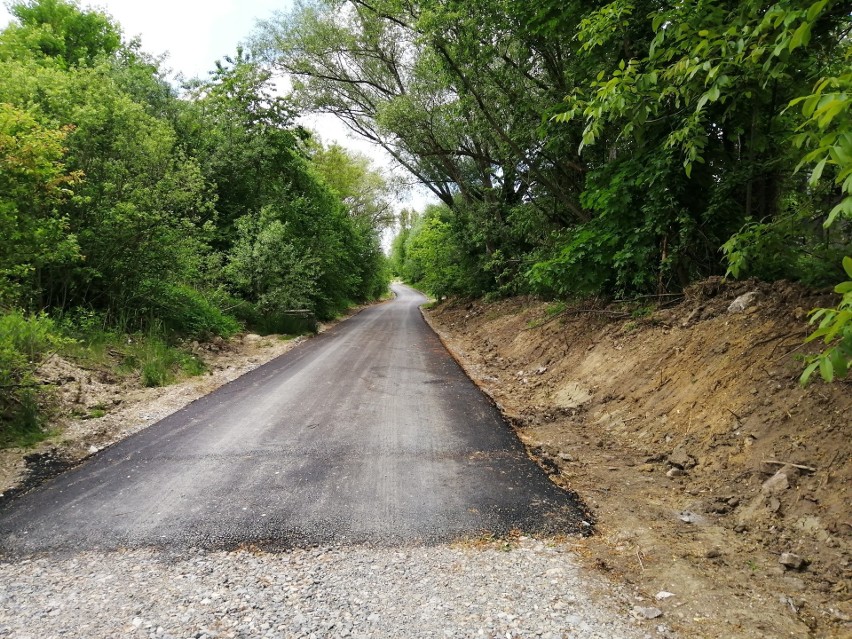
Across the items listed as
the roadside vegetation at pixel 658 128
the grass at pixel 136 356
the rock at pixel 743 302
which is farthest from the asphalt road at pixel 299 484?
the rock at pixel 743 302

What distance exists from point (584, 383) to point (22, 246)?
769cm

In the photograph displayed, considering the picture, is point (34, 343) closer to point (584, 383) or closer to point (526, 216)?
point (584, 383)

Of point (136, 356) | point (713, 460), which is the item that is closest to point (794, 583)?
point (713, 460)

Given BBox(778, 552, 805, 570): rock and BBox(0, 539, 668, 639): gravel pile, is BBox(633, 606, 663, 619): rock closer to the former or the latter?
BBox(0, 539, 668, 639): gravel pile

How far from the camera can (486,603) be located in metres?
2.40

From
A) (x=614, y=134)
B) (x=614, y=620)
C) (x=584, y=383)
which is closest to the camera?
(x=614, y=620)

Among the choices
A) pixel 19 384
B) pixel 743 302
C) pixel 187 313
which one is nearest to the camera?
pixel 19 384

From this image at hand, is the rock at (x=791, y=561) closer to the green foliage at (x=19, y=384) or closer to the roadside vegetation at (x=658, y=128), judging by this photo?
the roadside vegetation at (x=658, y=128)

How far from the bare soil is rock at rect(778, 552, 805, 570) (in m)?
5.59

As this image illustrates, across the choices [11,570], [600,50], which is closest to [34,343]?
[11,570]

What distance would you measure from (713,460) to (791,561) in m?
1.29

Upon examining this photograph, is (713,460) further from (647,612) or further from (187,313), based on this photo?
(187,313)

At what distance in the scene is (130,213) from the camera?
8.23 meters

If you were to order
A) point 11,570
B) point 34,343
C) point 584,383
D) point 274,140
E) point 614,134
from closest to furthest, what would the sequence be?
1. point 11,570
2. point 34,343
3. point 584,383
4. point 614,134
5. point 274,140
